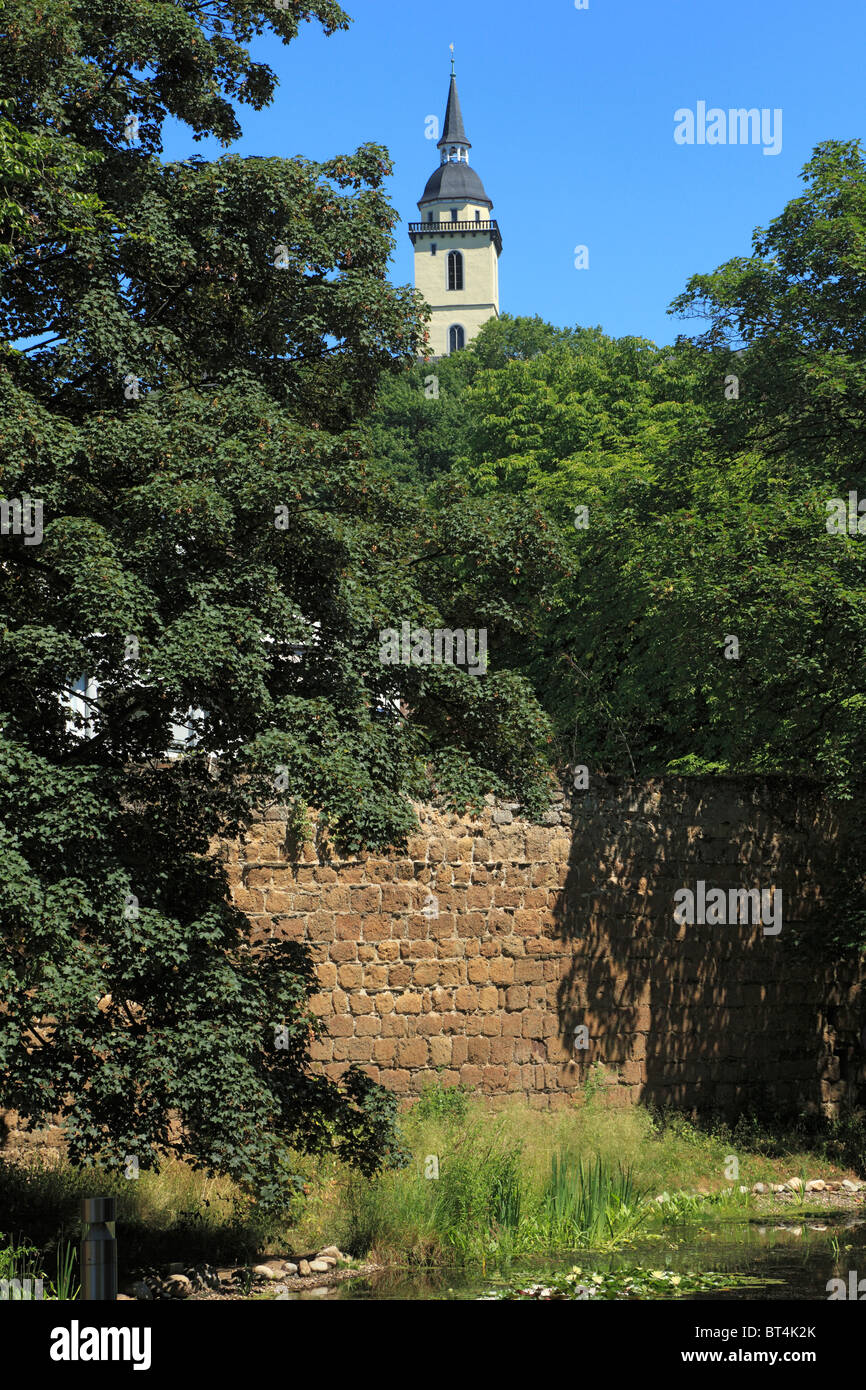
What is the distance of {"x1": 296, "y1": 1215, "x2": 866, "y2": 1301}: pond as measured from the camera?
367 inches

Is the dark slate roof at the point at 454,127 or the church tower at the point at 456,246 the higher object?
the dark slate roof at the point at 454,127

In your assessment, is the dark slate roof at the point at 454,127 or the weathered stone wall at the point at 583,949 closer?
the weathered stone wall at the point at 583,949

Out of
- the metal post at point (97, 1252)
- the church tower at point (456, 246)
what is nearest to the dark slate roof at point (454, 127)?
the church tower at point (456, 246)

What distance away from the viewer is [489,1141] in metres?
11.4

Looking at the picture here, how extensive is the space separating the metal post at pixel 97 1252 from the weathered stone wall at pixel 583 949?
6.22 meters

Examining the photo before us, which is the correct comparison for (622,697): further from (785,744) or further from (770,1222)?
(770,1222)

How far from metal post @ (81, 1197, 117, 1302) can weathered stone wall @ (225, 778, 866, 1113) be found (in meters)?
6.22

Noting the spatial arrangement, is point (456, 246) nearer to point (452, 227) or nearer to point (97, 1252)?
point (452, 227)

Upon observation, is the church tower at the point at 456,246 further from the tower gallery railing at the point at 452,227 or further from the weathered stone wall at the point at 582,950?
the weathered stone wall at the point at 582,950

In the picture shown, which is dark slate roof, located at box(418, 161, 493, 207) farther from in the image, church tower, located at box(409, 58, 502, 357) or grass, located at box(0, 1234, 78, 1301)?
grass, located at box(0, 1234, 78, 1301)

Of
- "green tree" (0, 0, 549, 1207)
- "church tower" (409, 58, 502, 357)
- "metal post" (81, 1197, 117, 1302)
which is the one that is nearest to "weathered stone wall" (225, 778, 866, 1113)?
"green tree" (0, 0, 549, 1207)

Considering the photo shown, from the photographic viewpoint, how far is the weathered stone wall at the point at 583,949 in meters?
13.0
